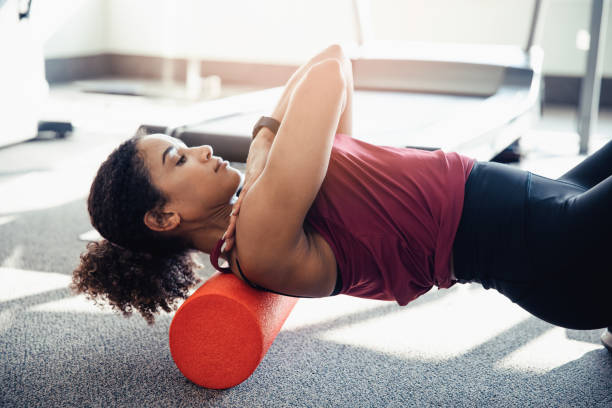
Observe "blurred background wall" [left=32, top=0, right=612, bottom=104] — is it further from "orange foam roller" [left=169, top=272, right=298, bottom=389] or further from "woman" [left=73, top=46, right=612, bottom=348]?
"orange foam roller" [left=169, top=272, right=298, bottom=389]

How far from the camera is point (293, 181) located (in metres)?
1.00

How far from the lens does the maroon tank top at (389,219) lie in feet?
3.73

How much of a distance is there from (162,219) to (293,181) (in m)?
0.35

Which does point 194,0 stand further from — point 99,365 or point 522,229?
point 522,229

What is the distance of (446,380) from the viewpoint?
146cm

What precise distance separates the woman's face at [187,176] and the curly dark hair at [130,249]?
0.02 meters

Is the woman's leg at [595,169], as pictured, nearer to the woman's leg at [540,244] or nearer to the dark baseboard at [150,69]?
the woman's leg at [540,244]

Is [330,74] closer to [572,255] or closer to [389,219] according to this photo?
[389,219]

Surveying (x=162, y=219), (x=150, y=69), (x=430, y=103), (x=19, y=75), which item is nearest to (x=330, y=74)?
(x=162, y=219)

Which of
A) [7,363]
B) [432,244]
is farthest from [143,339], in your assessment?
[432,244]

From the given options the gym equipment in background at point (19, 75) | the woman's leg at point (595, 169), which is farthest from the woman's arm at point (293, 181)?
the gym equipment in background at point (19, 75)

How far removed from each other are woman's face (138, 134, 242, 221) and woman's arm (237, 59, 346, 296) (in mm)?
158

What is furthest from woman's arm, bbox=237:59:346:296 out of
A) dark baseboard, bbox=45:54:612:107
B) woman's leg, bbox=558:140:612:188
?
dark baseboard, bbox=45:54:612:107

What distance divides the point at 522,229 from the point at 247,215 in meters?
0.55
